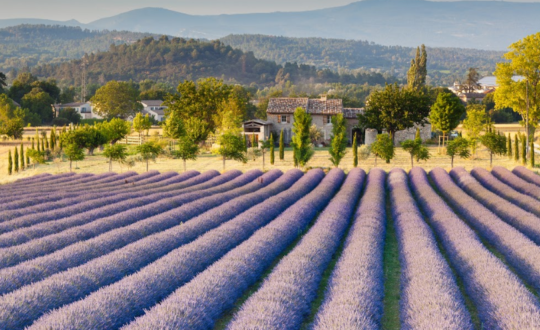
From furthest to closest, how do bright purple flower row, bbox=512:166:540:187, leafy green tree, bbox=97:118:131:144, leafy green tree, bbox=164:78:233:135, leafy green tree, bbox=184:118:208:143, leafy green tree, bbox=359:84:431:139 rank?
leafy green tree, bbox=164:78:233:135, leafy green tree, bbox=97:118:131:144, leafy green tree, bbox=359:84:431:139, leafy green tree, bbox=184:118:208:143, bright purple flower row, bbox=512:166:540:187

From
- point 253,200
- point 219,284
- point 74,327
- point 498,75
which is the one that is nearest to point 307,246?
point 219,284

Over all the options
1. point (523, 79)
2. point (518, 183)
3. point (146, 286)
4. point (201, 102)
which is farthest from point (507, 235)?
point (201, 102)

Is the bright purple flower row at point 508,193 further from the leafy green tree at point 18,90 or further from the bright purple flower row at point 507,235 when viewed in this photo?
the leafy green tree at point 18,90

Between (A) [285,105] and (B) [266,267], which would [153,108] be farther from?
(B) [266,267]

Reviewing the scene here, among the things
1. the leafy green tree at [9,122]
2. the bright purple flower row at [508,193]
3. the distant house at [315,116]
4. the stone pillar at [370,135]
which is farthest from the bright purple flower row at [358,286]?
the leafy green tree at [9,122]

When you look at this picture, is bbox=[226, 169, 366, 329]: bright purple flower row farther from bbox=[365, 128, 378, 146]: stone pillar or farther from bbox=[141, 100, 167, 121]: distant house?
bbox=[141, 100, 167, 121]: distant house

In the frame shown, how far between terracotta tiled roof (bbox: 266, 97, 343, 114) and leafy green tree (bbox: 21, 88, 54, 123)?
147 feet

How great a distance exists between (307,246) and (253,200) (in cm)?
787

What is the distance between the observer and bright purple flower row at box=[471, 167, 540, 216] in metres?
16.9

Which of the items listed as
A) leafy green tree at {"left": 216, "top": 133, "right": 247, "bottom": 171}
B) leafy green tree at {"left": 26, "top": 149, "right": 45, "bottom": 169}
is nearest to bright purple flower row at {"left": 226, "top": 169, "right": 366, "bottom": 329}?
leafy green tree at {"left": 216, "top": 133, "right": 247, "bottom": 171}

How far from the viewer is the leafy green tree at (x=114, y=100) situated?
86875 millimetres

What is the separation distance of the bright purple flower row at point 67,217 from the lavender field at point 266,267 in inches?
2.0

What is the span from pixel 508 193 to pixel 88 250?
637 inches

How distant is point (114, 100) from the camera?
87.2 metres
